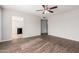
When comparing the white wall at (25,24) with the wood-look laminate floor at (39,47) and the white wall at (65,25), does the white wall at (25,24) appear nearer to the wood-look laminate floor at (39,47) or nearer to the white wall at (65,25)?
the wood-look laminate floor at (39,47)

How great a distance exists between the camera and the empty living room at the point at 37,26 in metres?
4.20

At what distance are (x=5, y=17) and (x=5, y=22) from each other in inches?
12.5

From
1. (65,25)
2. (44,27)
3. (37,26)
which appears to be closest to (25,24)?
(37,26)

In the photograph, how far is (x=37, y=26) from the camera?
22.4ft

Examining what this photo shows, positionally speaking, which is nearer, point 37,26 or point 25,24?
point 25,24

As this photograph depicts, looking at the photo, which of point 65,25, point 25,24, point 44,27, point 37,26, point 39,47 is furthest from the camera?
point 44,27

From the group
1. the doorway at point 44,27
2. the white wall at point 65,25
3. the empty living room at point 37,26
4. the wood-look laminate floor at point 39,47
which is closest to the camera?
the wood-look laminate floor at point 39,47

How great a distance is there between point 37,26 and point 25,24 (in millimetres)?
1200

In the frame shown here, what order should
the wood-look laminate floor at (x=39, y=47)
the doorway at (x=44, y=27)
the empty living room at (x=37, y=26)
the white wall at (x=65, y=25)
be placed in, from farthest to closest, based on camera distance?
the doorway at (x=44, y=27) → the white wall at (x=65, y=25) → the empty living room at (x=37, y=26) → the wood-look laminate floor at (x=39, y=47)

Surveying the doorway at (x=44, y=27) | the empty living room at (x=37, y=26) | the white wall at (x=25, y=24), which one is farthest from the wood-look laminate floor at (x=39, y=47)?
the doorway at (x=44, y=27)

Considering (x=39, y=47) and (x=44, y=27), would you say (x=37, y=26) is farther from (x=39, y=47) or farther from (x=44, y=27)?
(x=39, y=47)
